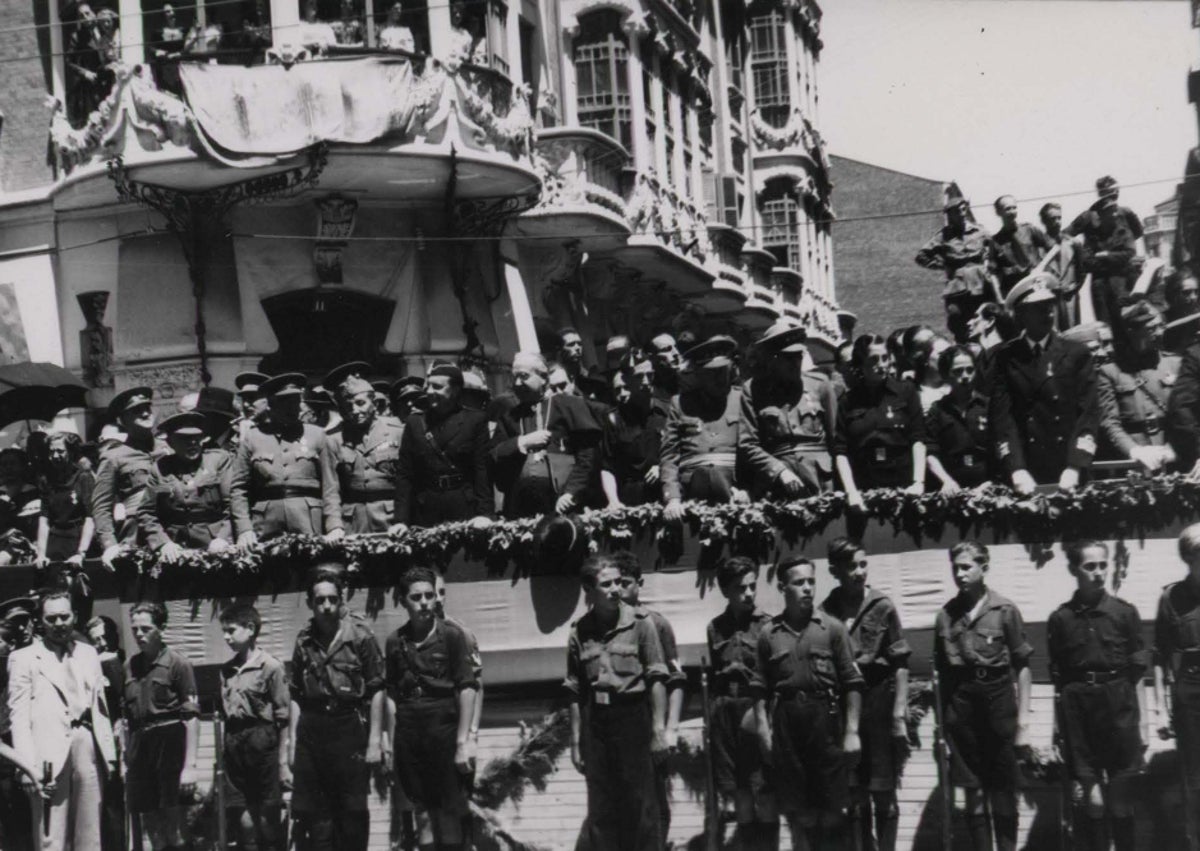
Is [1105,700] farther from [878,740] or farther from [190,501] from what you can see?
[190,501]

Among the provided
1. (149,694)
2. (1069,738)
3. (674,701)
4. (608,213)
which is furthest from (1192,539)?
(608,213)

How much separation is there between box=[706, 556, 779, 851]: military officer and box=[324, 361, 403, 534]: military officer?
138 inches

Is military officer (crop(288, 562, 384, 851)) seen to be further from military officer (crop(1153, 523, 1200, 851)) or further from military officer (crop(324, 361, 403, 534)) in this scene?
military officer (crop(1153, 523, 1200, 851))

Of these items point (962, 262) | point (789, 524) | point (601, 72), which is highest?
point (601, 72)

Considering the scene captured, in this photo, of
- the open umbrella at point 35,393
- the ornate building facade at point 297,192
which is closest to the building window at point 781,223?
the ornate building facade at point 297,192

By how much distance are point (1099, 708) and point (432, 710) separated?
397cm

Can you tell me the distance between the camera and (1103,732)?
10117 mm

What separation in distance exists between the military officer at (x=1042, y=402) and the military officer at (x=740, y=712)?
2.16 meters

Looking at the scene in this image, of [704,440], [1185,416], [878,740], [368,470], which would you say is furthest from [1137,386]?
[368,470]

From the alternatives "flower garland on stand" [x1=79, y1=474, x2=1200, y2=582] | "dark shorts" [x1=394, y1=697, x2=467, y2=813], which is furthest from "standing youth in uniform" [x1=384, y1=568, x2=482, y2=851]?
"flower garland on stand" [x1=79, y1=474, x2=1200, y2=582]

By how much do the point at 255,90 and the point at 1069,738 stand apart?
501 inches

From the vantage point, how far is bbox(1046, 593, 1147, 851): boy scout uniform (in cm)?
1010

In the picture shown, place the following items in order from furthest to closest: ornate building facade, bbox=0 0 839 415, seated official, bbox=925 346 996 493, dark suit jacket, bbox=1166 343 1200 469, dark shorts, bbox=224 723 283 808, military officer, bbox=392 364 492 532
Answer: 1. ornate building facade, bbox=0 0 839 415
2. military officer, bbox=392 364 492 532
3. seated official, bbox=925 346 996 493
4. dark suit jacket, bbox=1166 343 1200 469
5. dark shorts, bbox=224 723 283 808

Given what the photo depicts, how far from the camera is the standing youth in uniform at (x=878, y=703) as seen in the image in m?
10.4
